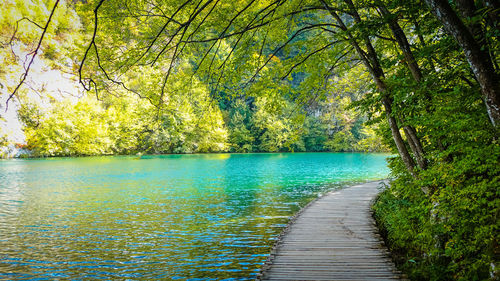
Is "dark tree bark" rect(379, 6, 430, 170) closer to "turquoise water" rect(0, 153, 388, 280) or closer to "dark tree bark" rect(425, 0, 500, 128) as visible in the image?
"dark tree bark" rect(425, 0, 500, 128)

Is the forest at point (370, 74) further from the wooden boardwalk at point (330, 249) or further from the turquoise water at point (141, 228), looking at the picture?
the turquoise water at point (141, 228)

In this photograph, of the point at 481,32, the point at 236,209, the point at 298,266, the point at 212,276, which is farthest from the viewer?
the point at 236,209

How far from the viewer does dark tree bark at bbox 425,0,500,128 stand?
2871 mm

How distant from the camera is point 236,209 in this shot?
11.7 meters

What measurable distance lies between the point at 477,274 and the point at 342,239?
2831mm

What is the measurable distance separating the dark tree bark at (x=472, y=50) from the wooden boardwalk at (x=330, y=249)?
3.14 metres

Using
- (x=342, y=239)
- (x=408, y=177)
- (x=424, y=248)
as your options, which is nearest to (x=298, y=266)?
(x=342, y=239)

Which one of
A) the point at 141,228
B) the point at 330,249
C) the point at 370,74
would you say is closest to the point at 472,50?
the point at 330,249

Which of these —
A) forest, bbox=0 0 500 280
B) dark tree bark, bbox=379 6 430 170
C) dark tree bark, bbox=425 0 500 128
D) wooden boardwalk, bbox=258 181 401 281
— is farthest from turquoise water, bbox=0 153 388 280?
dark tree bark, bbox=425 0 500 128

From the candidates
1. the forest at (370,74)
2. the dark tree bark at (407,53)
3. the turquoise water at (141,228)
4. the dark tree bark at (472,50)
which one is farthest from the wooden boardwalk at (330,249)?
the dark tree bark at (472,50)

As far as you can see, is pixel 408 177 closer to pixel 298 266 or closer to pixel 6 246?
pixel 298 266

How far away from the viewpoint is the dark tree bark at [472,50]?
2871 millimetres

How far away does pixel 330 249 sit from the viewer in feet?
21.0

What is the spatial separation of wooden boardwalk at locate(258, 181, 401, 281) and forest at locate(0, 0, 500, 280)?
63 cm
